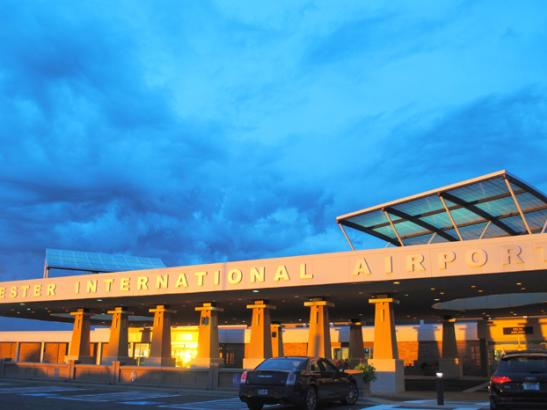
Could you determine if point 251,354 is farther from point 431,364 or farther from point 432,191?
point 431,364

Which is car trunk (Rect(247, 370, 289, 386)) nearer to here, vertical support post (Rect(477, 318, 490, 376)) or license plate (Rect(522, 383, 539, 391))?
license plate (Rect(522, 383, 539, 391))

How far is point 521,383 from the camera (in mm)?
12875

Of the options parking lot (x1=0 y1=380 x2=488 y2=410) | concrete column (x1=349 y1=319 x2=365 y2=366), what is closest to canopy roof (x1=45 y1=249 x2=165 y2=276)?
concrete column (x1=349 y1=319 x2=365 y2=366)

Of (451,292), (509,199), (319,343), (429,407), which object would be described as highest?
(509,199)

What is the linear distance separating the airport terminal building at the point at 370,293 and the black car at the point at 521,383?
10.1 meters

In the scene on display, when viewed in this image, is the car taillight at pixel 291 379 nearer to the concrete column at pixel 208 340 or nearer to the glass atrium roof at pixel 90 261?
the concrete column at pixel 208 340

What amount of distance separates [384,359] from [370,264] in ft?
17.5

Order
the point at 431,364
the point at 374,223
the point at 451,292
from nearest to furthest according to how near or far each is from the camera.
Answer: the point at 451,292
the point at 374,223
the point at 431,364

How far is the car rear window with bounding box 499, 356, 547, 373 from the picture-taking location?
516 inches

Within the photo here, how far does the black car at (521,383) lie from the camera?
41.5ft

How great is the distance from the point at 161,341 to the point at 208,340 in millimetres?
4377

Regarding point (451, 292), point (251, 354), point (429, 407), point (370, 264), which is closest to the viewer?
point (429, 407)

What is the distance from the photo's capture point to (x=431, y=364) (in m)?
52.3

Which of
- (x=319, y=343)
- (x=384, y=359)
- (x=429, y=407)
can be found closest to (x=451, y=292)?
(x=384, y=359)
